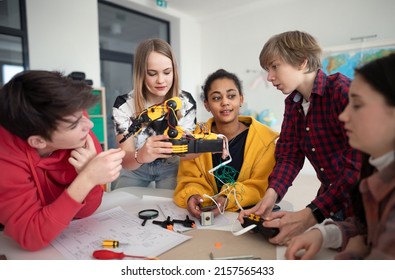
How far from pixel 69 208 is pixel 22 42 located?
2.31m

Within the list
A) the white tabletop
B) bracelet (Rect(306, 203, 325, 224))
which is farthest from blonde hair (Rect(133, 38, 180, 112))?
bracelet (Rect(306, 203, 325, 224))

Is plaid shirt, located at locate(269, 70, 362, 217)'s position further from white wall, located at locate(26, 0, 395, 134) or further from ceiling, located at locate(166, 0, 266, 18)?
ceiling, located at locate(166, 0, 266, 18)

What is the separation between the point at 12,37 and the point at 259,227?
8.89ft

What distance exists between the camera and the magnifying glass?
880 mm

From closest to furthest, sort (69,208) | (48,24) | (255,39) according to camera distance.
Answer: (69,208) → (255,39) → (48,24)

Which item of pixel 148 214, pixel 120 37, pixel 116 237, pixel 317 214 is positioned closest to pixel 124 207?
pixel 148 214

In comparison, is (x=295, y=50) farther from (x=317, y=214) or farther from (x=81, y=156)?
(x=81, y=156)

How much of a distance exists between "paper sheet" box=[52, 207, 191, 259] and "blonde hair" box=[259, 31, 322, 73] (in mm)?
606

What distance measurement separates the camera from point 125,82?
1.39m

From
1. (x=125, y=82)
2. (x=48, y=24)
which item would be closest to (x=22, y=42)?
(x=48, y=24)

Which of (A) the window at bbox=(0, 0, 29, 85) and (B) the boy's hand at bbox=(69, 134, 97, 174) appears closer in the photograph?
(B) the boy's hand at bbox=(69, 134, 97, 174)

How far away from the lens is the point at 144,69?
3.60 ft
